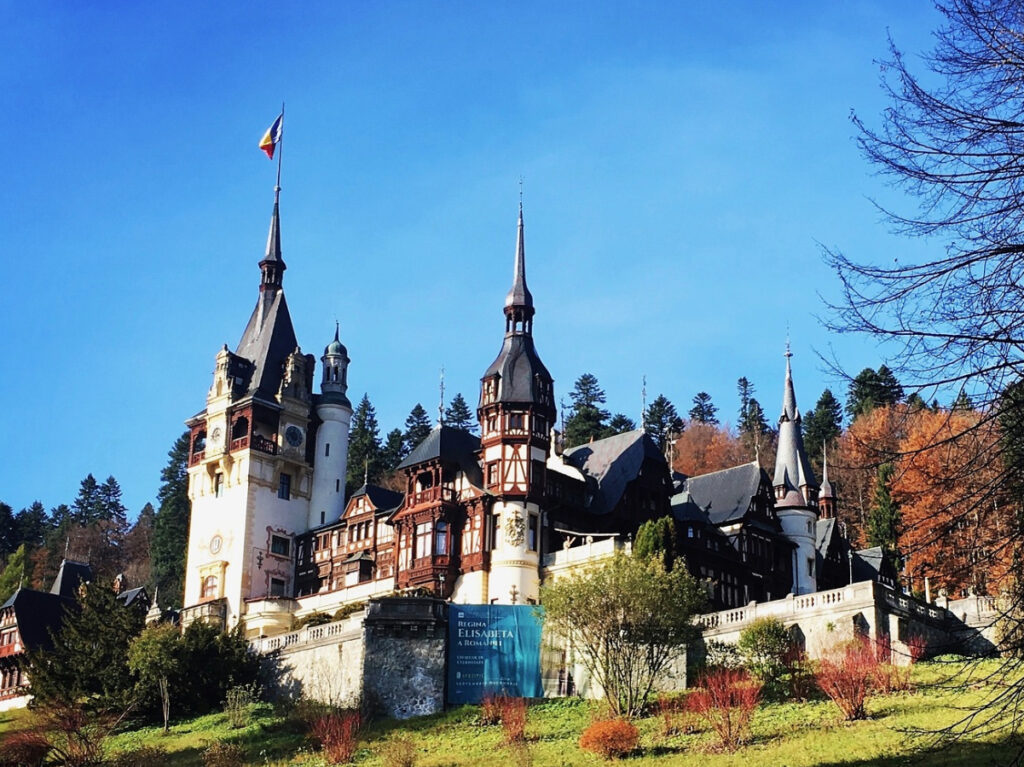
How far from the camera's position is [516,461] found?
59.7 metres

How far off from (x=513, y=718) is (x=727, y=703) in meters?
6.90

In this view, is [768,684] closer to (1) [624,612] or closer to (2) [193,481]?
(1) [624,612]

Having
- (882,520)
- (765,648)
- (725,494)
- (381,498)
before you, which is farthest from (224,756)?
(882,520)

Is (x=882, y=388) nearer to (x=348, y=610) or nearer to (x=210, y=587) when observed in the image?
(x=348, y=610)

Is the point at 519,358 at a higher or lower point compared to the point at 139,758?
higher

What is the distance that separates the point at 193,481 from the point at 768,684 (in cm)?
4141

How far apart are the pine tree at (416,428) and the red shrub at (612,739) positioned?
222 ft

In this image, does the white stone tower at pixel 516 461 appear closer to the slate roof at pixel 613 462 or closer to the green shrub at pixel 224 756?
the slate roof at pixel 613 462

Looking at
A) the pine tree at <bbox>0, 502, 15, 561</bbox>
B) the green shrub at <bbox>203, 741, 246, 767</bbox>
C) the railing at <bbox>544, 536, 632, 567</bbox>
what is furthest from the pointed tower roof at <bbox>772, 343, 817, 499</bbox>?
the pine tree at <bbox>0, 502, 15, 561</bbox>

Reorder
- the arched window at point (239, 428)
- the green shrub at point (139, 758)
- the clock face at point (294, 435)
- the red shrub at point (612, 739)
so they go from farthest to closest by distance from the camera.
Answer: the clock face at point (294, 435) < the arched window at point (239, 428) < the green shrub at point (139, 758) < the red shrub at point (612, 739)

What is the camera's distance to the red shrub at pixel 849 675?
37.0 meters

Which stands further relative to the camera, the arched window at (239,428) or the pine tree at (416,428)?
the pine tree at (416,428)

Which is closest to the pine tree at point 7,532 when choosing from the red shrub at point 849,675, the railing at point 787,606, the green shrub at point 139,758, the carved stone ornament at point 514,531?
the carved stone ornament at point 514,531

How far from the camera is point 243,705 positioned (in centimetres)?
4934
